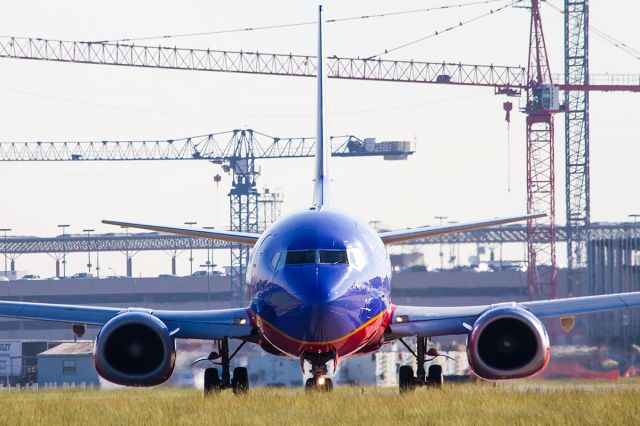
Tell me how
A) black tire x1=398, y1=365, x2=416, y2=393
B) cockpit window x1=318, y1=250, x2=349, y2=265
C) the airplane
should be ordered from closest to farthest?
1. the airplane
2. cockpit window x1=318, y1=250, x2=349, y2=265
3. black tire x1=398, y1=365, x2=416, y2=393

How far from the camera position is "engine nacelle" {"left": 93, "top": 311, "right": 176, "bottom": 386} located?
28.8m

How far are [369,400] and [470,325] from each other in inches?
187

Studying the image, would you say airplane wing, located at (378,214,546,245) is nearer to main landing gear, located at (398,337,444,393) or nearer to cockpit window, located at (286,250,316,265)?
main landing gear, located at (398,337,444,393)

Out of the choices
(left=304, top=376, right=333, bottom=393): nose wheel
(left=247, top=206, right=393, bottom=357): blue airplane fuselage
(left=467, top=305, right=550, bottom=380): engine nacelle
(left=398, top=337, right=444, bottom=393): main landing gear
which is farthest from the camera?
(left=398, top=337, right=444, bottom=393): main landing gear

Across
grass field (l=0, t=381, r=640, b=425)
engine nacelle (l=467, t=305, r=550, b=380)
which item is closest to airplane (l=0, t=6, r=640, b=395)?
engine nacelle (l=467, t=305, r=550, b=380)

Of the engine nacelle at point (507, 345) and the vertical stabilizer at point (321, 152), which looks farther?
the vertical stabilizer at point (321, 152)

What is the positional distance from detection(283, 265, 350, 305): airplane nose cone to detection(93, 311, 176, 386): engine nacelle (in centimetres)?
369

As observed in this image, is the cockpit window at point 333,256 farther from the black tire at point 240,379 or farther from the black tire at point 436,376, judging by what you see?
the black tire at point 436,376

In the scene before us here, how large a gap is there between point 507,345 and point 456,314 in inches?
71.8

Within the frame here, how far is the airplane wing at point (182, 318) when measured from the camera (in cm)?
3016

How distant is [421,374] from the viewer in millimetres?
32406

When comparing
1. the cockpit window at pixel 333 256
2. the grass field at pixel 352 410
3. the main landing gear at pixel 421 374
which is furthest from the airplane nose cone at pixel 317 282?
the main landing gear at pixel 421 374

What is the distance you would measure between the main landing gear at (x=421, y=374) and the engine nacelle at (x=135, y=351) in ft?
18.2

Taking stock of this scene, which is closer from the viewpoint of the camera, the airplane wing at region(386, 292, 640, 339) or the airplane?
the airplane
